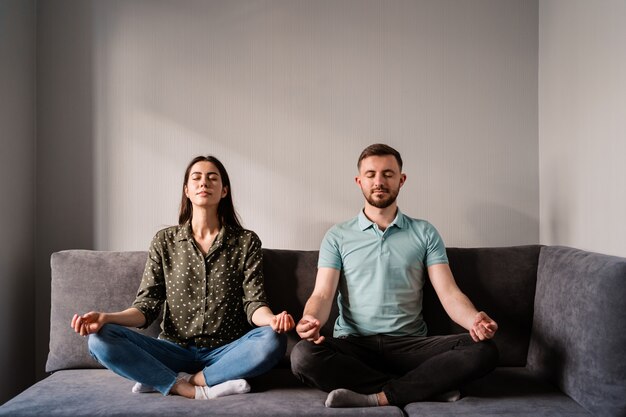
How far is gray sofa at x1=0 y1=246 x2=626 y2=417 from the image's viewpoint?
70.7 inches

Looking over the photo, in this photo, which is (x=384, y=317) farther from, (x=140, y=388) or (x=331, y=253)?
(x=140, y=388)

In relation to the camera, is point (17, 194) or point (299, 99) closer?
point (17, 194)

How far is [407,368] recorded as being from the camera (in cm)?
211

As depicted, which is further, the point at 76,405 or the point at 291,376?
the point at 291,376

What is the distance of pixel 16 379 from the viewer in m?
2.68

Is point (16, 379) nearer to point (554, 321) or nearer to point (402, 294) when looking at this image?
point (402, 294)

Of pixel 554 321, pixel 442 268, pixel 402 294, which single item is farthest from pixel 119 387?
pixel 554 321

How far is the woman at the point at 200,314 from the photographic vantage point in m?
1.98

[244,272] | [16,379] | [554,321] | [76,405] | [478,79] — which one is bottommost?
[16,379]

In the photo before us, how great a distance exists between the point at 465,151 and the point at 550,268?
819 mm

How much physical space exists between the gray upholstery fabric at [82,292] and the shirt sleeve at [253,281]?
416mm

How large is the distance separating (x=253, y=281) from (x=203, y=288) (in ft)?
0.66

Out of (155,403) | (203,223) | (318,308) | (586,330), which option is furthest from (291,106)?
(586,330)

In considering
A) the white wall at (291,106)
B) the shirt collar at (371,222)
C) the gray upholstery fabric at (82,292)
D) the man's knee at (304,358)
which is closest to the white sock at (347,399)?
the man's knee at (304,358)
